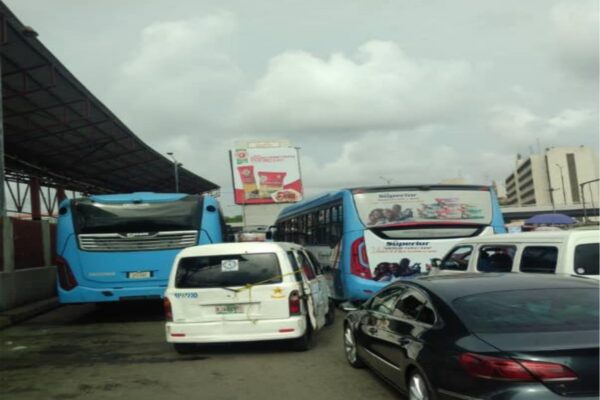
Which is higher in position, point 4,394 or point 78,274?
point 78,274

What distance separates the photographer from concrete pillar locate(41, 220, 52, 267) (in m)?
17.7

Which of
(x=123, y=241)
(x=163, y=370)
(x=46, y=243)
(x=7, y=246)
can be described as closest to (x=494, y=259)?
(x=163, y=370)

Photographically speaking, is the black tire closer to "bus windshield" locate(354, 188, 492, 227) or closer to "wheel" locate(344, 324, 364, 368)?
"wheel" locate(344, 324, 364, 368)

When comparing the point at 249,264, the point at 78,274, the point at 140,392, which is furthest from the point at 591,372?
the point at 78,274

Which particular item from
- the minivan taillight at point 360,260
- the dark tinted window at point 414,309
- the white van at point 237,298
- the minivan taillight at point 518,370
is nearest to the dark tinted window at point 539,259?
the dark tinted window at point 414,309

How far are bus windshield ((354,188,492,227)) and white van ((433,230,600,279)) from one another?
2420 mm

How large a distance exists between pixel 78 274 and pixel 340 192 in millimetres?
5398

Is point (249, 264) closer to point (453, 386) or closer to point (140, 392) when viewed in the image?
point (140, 392)

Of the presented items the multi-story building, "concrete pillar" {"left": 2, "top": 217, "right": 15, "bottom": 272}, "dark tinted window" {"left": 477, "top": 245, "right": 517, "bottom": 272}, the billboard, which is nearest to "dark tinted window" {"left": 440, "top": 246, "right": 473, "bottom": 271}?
"dark tinted window" {"left": 477, "top": 245, "right": 517, "bottom": 272}

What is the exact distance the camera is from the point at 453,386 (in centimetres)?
451

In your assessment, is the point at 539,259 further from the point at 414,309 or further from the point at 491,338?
the point at 491,338

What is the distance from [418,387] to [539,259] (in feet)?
11.6

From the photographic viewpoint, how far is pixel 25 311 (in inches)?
534

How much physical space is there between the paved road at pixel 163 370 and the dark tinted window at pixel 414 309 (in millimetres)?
880
